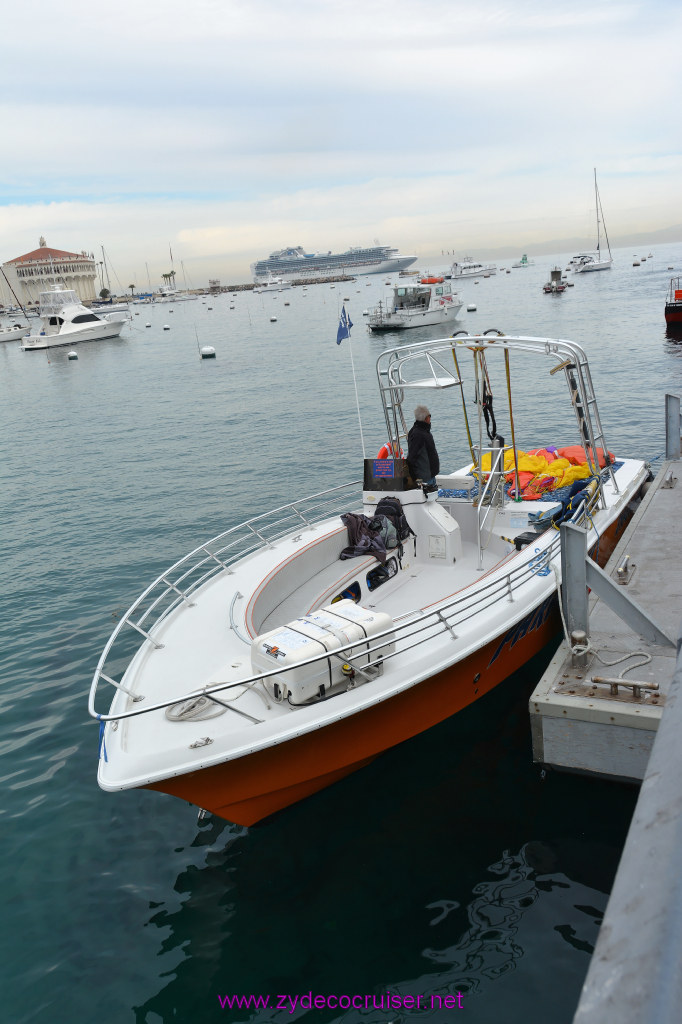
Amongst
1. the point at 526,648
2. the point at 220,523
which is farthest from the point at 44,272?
the point at 526,648

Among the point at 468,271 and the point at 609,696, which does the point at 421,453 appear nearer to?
the point at 609,696

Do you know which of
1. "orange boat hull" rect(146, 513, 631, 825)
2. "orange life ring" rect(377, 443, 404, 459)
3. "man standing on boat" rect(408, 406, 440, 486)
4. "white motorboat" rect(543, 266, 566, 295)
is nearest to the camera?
"orange boat hull" rect(146, 513, 631, 825)

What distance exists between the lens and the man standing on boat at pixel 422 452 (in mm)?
10219

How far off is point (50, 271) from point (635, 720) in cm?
17095

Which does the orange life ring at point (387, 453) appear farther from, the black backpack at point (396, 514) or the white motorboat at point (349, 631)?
the black backpack at point (396, 514)

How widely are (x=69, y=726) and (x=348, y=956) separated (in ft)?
16.5

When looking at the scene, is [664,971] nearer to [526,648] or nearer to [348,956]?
[348,956]

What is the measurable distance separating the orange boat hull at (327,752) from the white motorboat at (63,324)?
74669 mm

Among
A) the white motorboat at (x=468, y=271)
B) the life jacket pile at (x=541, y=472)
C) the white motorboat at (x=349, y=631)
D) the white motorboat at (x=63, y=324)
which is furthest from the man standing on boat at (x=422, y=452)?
the white motorboat at (x=468, y=271)

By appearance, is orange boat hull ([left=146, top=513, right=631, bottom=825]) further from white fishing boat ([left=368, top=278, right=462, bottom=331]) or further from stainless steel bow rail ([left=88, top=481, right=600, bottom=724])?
white fishing boat ([left=368, top=278, right=462, bottom=331])

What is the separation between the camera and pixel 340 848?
6.88 m

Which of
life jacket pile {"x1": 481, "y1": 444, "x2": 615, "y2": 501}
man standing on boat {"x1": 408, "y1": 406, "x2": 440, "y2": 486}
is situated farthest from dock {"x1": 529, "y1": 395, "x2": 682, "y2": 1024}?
man standing on boat {"x1": 408, "y1": 406, "x2": 440, "y2": 486}

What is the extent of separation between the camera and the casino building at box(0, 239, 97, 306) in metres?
156

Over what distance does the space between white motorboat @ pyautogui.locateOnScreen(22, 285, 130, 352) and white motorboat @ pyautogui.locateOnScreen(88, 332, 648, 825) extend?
6869cm
